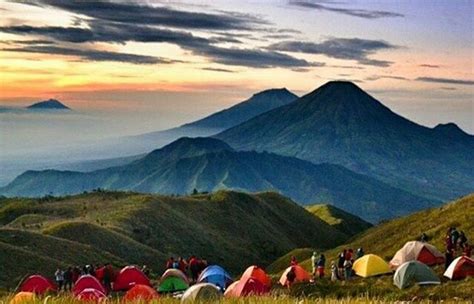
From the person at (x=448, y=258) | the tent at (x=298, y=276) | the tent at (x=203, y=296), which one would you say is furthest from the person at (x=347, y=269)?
the tent at (x=203, y=296)

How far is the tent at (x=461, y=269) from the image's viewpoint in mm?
37500

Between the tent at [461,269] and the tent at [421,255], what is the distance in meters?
4.75

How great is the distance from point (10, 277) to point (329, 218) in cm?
11146

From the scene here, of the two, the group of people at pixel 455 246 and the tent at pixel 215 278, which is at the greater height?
the group of people at pixel 455 246

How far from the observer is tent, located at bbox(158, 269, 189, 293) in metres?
44.2

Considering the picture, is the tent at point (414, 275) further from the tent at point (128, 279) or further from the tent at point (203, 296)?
the tent at point (128, 279)

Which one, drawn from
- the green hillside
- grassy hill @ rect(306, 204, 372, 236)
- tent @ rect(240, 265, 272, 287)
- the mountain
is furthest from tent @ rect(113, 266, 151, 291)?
grassy hill @ rect(306, 204, 372, 236)

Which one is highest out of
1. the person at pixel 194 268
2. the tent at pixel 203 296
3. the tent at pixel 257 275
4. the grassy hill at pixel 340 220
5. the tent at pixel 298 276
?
the tent at pixel 203 296

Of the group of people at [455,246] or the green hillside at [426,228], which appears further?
the green hillside at [426,228]

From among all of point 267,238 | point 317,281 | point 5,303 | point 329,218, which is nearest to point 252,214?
point 267,238

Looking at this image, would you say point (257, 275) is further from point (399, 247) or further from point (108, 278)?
point (399, 247)

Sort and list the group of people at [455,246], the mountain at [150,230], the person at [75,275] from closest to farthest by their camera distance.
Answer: the group of people at [455,246]
the person at [75,275]
the mountain at [150,230]

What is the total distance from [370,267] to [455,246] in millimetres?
6603

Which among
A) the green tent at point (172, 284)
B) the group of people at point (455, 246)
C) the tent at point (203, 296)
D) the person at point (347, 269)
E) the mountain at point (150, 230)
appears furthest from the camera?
the mountain at point (150, 230)
